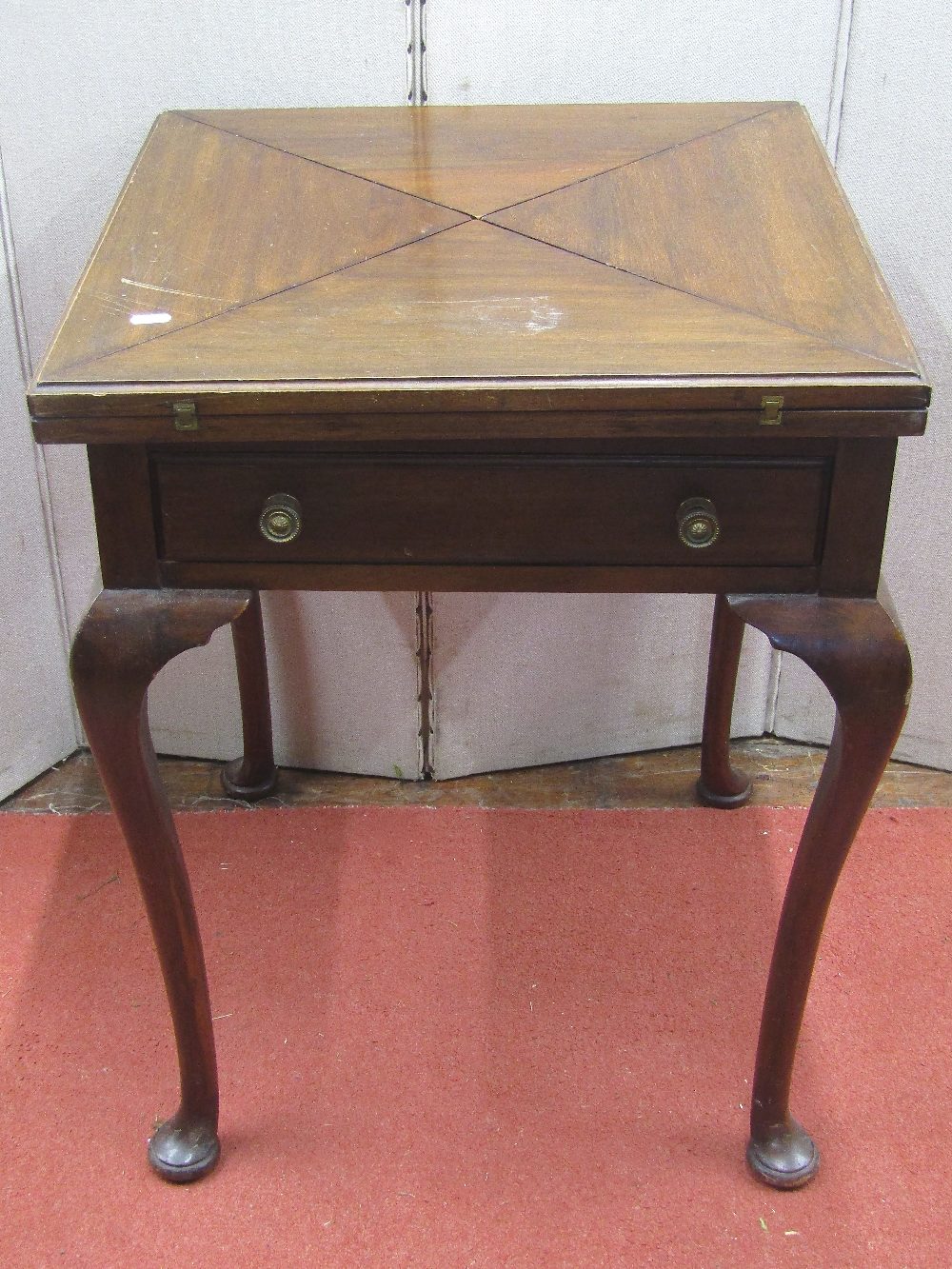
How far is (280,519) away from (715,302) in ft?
Answer: 1.27

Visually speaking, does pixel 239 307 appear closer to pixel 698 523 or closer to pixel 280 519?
pixel 280 519

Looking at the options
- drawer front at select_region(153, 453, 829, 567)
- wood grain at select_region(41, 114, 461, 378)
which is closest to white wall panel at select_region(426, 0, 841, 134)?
wood grain at select_region(41, 114, 461, 378)

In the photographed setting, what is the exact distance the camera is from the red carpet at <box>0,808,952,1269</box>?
1.09 meters

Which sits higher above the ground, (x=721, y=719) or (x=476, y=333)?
(x=476, y=333)

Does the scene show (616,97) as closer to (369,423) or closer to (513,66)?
(513,66)

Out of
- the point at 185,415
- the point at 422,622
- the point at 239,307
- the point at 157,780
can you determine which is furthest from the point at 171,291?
the point at 422,622

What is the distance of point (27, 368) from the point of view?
60.8 inches

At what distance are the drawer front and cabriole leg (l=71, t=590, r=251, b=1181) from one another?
1.9 inches

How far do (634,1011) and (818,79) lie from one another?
1120mm

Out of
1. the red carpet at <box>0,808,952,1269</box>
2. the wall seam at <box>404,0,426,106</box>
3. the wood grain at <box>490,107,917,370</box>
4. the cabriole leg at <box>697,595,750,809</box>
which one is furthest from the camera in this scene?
the cabriole leg at <box>697,595,750,809</box>

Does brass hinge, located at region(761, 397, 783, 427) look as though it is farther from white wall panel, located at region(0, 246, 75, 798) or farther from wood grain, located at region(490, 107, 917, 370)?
white wall panel, located at region(0, 246, 75, 798)

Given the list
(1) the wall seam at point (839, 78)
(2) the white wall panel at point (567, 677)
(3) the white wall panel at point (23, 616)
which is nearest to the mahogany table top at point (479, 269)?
(1) the wall seam at point (839, 78)

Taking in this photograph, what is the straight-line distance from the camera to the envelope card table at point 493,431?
865 millimetres

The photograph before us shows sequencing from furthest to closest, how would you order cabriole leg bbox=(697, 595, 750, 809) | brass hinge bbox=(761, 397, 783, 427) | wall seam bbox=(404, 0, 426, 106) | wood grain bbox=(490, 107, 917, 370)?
1. cabriole leg bbox=(697, 595, 750, 809)
2. wall seam bbox=(404, 0, 426, 106)
3. wood grain bbox=(490, 107, 917, 370)
4. brass hinge bbox=(761, 397, 783, 427)
